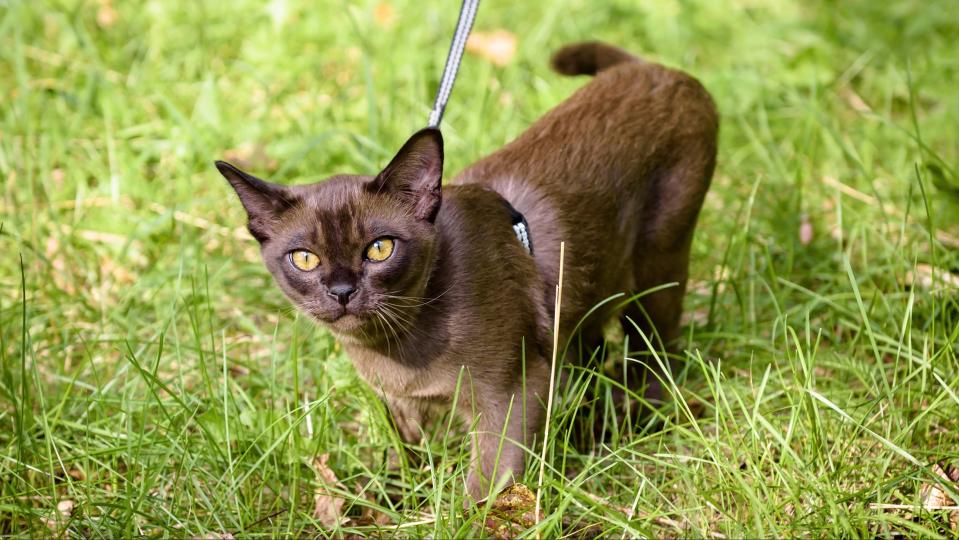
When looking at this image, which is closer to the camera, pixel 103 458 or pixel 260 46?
pixel 103 458

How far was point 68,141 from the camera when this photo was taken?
14.4 ft

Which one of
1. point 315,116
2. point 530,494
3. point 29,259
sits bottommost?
point 530,494

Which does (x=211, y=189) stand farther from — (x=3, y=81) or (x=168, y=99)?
(x=3, y=81)

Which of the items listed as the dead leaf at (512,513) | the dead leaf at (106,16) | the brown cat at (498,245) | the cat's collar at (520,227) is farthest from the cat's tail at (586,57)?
the dead leaf at (106,16)

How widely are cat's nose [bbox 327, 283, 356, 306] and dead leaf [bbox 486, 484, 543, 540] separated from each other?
63 centimetres

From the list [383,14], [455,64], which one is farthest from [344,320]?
[383,14]

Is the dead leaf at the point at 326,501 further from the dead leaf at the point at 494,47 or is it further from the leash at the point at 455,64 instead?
the dead leaf at the point at 494,47

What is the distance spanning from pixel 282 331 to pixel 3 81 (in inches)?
94.4

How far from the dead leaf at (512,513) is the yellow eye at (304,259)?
0.74 metres

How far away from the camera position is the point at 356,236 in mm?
2449

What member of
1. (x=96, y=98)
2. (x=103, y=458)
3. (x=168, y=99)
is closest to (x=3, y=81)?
(x=96, y=98)

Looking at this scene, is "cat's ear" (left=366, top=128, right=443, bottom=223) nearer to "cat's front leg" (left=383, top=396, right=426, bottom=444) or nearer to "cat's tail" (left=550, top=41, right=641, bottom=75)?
"cat's front leg" (left=383, top=396, right=426, bottom=444)

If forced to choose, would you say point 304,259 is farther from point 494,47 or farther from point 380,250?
point 494,47

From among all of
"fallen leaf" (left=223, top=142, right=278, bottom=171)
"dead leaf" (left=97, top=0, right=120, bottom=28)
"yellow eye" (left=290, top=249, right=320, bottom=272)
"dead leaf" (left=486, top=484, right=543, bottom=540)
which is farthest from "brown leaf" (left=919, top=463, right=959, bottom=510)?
"dead leaf" (left=97, top=0, right=120, bottom=28)
